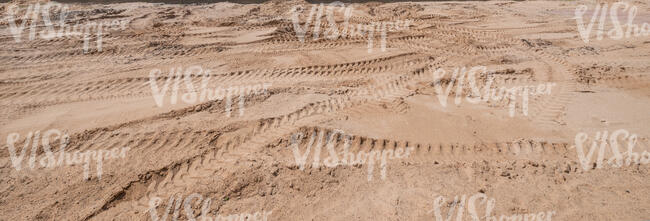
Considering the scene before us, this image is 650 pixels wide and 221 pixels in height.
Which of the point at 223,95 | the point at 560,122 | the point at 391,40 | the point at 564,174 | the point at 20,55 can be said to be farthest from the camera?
the point at 391,40

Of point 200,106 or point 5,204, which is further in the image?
point 200,106

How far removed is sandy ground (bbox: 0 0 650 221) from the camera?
3.14 metres

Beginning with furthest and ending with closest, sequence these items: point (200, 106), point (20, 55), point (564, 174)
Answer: point (20, 55) → point (200, 106) → point (564, 174)

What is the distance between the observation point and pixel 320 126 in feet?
13.8

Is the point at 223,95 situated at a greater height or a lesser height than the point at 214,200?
greater

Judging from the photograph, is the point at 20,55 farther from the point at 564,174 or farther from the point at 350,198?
the point at 564,174

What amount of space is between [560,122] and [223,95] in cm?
492

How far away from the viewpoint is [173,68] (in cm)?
603

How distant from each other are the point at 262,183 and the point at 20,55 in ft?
22.7

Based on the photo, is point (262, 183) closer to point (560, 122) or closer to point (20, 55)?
point (560, 122)

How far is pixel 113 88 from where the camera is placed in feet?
17.5

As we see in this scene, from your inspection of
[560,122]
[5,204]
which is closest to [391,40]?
[560,122]

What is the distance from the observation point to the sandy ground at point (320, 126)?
10.3ft

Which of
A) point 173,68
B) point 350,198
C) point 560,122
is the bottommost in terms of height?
point 350,198
